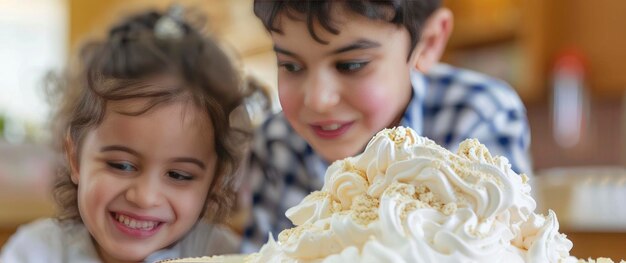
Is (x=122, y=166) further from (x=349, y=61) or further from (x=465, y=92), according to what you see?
(x=465, y=92)

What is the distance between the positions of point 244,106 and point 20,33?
536 cm

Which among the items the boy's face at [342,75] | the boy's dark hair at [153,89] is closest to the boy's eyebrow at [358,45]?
the boy's face at [342,75]

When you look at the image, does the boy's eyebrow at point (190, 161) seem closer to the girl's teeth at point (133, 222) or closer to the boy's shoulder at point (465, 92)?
the girl's teeth at point (133, 222)

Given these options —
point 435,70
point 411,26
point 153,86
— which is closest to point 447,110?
point 435,70

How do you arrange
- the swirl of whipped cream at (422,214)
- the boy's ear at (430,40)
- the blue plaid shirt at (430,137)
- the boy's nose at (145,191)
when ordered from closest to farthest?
the swirl of whipped cream at (422,214) < the boy's nose at (145,191) < the boy's ear at (430,40) < the blue plaid shirt at (430,137)

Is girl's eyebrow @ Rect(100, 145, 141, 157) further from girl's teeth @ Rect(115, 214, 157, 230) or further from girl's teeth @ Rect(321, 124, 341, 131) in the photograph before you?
girl's teeth @ Rect(321, 124, 341, 131)

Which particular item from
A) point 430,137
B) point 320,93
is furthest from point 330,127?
point 430,137

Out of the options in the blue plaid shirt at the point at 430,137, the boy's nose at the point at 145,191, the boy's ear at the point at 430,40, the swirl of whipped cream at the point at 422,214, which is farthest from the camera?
the blue plaid shirt at the point at 430,137

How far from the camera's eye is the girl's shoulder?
Answer: 0.76 m

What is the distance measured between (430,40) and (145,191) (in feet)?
1.13

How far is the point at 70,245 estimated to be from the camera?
0.77 metres

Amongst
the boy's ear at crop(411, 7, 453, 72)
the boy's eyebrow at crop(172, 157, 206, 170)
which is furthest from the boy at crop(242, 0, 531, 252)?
the boy's eyebrow at crop(172, 157, 206, 170)

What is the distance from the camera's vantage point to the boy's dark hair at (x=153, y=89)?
0.74 metres

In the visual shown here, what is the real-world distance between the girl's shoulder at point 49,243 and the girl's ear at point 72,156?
44 mm
